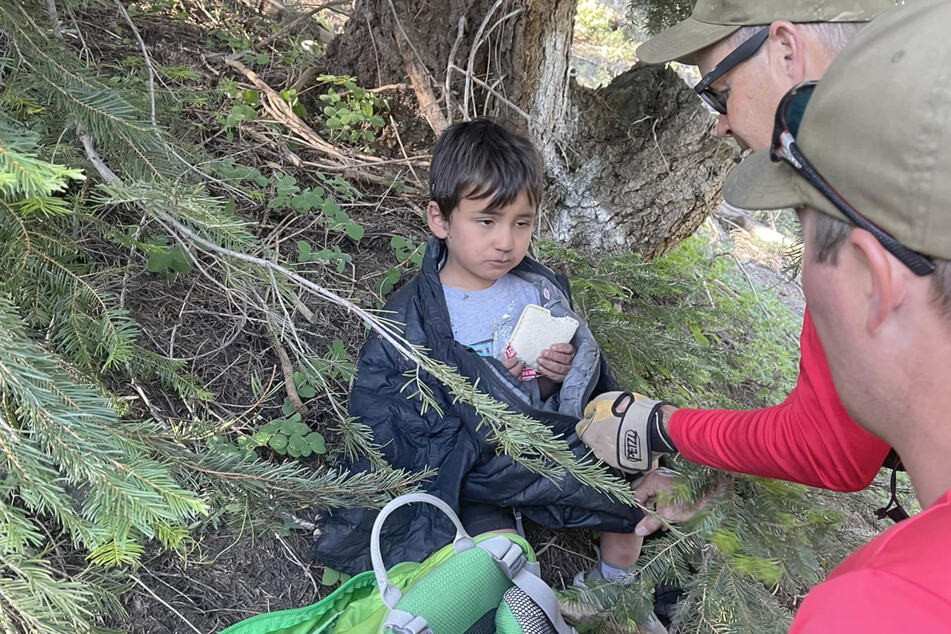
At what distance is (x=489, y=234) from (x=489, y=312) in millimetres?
314

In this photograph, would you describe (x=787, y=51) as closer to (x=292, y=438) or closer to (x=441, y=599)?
(x=441, y=599)

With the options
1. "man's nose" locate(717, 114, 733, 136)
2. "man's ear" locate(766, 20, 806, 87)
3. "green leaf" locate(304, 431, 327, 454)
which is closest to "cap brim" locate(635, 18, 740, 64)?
"man's ear" locate(766, 20, 806, 87)

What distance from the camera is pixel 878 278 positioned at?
0.86 m

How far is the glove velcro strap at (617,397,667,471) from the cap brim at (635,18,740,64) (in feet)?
3.77

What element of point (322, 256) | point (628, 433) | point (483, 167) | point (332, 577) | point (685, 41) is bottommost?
point (332, 577)

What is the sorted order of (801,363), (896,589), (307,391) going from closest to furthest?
(896,589)
(801,363)
(307,391)

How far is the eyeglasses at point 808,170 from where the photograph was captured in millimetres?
830

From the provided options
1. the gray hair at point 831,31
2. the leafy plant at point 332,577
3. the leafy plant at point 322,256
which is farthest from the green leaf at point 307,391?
the gray hair at point 831,31

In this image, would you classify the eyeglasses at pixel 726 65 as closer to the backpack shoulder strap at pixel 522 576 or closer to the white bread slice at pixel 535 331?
the white bread slice at pixel 535 331

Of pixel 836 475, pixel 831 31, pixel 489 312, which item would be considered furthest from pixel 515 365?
pixel 831 31

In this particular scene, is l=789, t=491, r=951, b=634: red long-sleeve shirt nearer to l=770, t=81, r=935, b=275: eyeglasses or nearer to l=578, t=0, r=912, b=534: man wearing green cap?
l=770, t=81, r=935, b=275: eyeglasses

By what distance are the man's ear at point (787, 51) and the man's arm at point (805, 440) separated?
0.80 meters

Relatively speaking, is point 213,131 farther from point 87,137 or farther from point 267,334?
point 87,137

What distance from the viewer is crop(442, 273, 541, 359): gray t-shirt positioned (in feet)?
7.93
